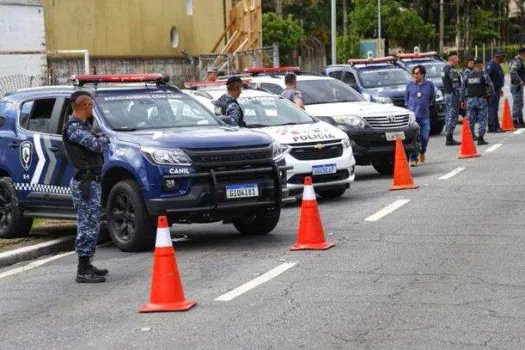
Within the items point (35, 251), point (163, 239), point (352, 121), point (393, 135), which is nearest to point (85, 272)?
point (163, 239)

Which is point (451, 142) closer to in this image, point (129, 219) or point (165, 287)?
point (129, 219)

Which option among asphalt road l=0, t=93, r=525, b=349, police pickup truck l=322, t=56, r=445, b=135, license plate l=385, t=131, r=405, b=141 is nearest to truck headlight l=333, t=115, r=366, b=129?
license plate l=385, t=131, r=405, b=141

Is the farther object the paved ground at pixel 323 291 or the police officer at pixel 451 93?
the police officer at pixel 451 93

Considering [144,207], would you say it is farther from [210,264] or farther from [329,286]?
[329,286]

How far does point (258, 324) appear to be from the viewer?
8562 mm

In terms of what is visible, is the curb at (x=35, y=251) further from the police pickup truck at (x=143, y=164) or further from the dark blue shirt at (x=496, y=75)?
the dark blue shirt at (x=496, y=75)

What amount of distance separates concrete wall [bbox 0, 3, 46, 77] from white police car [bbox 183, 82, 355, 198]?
11.5 m

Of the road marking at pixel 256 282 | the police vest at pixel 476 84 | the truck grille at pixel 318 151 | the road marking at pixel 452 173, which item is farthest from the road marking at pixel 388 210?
the police vest at pixel 476 84

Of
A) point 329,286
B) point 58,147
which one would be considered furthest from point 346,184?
point 329,286

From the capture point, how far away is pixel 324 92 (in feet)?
69.9

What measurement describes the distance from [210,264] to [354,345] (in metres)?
3.96

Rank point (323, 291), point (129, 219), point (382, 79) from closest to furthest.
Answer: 1. point (323, 291)
2. point (129, 219)
3. point (382, 79)

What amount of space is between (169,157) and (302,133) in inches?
187

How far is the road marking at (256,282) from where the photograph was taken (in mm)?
9719
